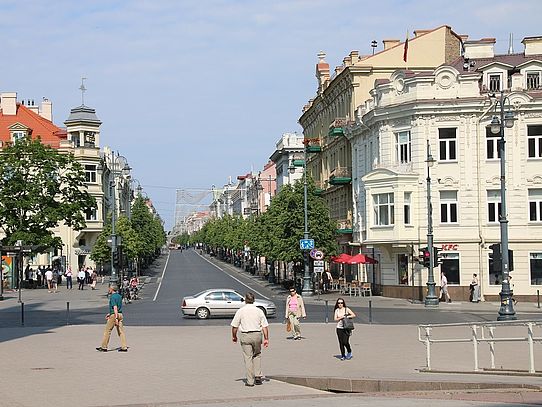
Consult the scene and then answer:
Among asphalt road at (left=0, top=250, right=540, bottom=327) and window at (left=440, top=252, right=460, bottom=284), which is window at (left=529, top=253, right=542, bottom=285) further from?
asphalt road at (left=0, top=250, right=540, bottom=327)

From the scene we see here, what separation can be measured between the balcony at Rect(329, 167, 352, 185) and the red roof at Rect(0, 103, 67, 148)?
36.4 meters

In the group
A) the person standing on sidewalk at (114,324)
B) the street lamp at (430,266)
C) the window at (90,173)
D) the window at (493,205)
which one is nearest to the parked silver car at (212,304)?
the street lamp at (430,266)

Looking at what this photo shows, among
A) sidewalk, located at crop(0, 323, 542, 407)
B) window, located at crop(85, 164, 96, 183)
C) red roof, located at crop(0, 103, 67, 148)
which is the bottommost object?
sidewalk, located at crop(0, 323, 542, 407)

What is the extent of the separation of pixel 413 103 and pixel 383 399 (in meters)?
35.8

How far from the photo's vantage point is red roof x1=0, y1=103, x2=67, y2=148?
305 ft

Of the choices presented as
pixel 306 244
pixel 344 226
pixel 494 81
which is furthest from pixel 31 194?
pixel 494 81

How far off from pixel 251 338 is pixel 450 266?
3351 centimetres

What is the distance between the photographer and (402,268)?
172 feet

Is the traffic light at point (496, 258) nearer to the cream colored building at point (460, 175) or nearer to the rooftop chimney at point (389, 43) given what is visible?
the cream colored building at point (460, 175)

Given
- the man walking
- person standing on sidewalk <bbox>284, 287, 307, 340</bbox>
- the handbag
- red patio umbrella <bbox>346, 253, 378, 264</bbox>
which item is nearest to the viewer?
the man walking

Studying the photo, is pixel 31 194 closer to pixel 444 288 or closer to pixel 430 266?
pixel 444 288

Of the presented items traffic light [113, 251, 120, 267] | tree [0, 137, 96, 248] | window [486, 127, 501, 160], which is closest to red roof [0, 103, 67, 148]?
tree [0, 137, 96, 248]

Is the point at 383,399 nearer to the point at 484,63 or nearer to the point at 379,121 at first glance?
the point at 379,121

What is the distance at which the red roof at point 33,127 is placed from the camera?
92812mm
